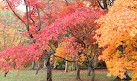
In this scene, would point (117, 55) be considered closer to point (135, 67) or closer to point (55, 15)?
point (135, 67)

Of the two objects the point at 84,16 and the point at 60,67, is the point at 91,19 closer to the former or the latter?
the point at 84,16

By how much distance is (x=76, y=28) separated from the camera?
8.74 meters

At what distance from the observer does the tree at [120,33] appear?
15.9 ft

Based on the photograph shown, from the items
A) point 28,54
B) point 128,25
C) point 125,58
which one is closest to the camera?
point 128,25

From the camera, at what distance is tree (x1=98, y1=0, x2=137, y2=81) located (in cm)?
483

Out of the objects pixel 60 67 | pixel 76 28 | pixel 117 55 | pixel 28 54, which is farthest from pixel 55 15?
pixel 60 67

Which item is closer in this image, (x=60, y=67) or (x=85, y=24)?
(x=85, y=24)

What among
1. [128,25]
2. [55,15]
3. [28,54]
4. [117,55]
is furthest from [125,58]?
[55,15]

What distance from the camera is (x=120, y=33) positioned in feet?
18.7

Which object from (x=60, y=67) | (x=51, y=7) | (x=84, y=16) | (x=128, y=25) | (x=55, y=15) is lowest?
(x=60, y=67)

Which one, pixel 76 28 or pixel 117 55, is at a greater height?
pixel 76 28

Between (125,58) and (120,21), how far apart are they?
2.65m

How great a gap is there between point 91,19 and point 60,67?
20.3 m

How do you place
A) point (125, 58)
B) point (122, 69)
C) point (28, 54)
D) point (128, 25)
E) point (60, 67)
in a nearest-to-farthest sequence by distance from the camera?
1. point (128, 25)
2. point (122, 69)
3. point (125, 58)
4. point (28, 54)
5. point (60, 67)
